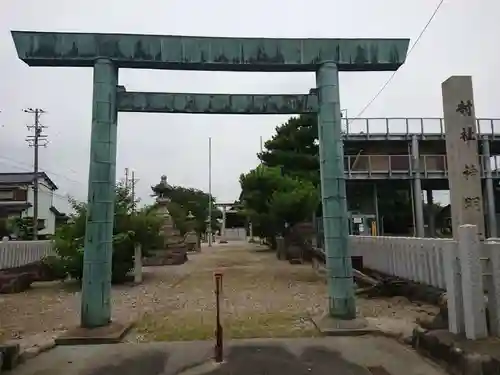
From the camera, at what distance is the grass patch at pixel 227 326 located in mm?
6754

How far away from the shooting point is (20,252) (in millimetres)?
15250

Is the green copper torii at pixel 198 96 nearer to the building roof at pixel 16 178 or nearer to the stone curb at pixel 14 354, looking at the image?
the stone curb at pixel 14 354

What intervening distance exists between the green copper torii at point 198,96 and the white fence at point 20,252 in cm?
931

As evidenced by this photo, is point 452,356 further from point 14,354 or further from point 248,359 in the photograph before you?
point 14,354

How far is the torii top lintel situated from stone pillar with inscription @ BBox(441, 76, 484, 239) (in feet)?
4.90

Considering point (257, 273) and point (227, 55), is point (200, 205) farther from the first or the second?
point (227, 55)

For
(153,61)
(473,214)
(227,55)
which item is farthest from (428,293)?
(153,61)

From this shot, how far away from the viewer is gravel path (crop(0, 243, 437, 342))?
7199 mm

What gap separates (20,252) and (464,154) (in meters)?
14.3

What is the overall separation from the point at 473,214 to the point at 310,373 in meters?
3.22

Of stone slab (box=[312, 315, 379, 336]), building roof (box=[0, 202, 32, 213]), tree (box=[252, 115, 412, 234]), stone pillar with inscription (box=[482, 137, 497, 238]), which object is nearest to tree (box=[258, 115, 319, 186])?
tree (box=[252, 115, 412, 234])

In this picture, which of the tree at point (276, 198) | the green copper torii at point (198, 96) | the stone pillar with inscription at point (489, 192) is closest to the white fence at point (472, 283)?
the green copper torii at point (198, 96)

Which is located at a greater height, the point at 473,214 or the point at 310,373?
the point at 473,214

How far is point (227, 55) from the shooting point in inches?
287
